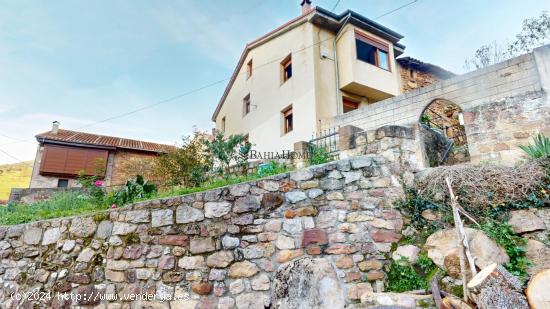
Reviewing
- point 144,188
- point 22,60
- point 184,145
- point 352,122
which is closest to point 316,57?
point 352,122

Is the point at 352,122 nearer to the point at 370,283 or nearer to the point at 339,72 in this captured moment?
the point at 339,72

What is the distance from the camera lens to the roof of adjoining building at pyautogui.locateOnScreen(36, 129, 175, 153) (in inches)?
558

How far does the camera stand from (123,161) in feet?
51.1

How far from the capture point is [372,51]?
9.62 meters

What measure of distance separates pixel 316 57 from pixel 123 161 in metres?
12.7

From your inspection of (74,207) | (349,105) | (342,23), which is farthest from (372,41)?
(74,207)

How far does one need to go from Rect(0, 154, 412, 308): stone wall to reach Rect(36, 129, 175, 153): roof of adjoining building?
10446 millimetres

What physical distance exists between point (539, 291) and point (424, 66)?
10.9m

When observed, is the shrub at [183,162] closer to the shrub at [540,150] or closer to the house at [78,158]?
the house at [78,158]

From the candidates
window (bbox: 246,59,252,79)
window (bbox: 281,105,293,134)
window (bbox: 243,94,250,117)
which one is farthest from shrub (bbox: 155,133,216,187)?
window (bbox: 246,59,252,79)

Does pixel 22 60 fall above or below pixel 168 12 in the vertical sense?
below

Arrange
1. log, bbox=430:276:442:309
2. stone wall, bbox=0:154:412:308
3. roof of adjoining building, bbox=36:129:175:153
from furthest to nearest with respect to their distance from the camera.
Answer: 1. roof of adjoining building, bbox=36:129:175:153
2. stone wall, bbox=0:154:412:308
3. log, bbox=430:276:442:309

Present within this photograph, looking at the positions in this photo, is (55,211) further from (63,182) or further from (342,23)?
(63,182)

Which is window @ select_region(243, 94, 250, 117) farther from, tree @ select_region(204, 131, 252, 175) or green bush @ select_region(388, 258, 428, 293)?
green bush @ select_region(388, 258, 428, 293)
